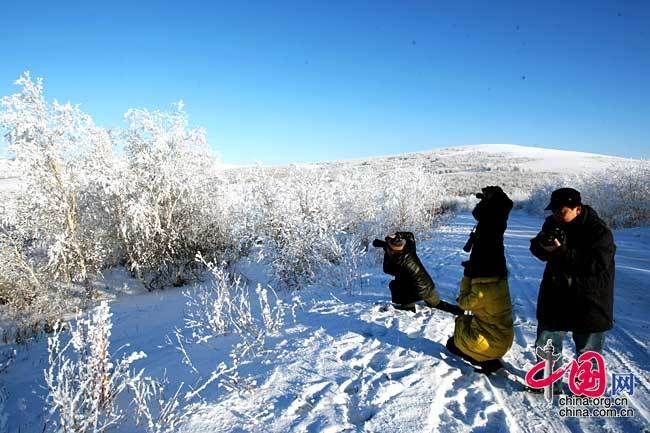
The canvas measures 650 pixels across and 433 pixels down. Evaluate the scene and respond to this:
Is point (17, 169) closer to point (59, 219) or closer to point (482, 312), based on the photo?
point (59, 219)

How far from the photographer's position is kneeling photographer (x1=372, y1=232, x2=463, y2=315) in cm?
437

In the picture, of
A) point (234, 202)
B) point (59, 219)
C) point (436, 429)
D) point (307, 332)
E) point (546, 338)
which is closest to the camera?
point (436, 429)

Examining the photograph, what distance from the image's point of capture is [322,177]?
37.0 ft

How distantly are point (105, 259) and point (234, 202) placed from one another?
450cm

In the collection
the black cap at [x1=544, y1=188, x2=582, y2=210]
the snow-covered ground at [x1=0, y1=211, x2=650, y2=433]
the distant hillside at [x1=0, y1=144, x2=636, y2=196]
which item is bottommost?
the snow-covered ground at [x1=0, y1=211, x2=650, y2=433]

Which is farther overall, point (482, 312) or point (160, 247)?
point (160, 247)

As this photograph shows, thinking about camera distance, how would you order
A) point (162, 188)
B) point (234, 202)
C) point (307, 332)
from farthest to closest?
point (234, 202), point (162, 188), point (307, 332)

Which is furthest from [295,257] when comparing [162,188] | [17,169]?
[17,169]

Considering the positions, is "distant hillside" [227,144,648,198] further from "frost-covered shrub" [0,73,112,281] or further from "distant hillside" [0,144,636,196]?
"frost-covered shrub" [0,73,112,281]

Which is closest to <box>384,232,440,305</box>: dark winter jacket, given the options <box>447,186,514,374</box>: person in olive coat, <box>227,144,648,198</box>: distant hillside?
<box>447,186,514,374</box>: person in olive coat

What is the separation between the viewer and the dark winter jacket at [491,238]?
122 inches

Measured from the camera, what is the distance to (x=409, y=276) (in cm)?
442

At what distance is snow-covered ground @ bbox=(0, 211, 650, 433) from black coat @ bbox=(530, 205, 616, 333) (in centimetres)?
76

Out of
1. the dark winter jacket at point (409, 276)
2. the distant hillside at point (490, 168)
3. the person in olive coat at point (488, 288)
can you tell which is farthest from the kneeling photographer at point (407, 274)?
the distant hillside at point (490, 168)
